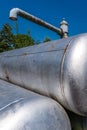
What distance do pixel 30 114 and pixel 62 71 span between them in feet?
0.74

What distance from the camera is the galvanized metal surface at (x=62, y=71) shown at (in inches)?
35.8

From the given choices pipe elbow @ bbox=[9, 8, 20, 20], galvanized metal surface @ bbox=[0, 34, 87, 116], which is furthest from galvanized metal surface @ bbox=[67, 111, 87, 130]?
pipe elbow @ bbox=[9, 8, 20, 20]

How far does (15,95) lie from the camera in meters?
0.99

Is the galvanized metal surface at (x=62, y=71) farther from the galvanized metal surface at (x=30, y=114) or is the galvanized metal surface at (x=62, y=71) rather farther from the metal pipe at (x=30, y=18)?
the metal pipe at (x=30, y=18)

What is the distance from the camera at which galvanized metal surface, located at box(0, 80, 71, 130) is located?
0.82 meters

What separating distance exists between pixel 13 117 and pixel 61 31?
6.34ft

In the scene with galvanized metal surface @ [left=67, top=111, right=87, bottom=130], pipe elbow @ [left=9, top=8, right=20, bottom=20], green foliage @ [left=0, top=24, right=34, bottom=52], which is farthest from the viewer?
green foliage @ [left=0, top=24, right=34, bottom=52]

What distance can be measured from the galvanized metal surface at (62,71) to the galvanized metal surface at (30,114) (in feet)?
0.25

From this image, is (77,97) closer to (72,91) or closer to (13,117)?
(72,91)

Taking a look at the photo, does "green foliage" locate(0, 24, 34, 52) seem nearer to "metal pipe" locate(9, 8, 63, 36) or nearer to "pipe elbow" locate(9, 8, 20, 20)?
"metal pipe" locate(9, 8, 63, 36)

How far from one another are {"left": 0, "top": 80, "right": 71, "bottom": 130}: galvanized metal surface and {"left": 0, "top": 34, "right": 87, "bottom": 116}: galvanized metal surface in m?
0.08

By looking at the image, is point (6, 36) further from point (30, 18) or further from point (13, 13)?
point (13, 13)

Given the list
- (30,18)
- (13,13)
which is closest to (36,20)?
(30,18)

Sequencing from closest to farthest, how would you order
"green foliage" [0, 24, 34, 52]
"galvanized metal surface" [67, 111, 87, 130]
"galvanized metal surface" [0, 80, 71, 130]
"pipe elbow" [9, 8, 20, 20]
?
"galvanized metal surface" [0, 80, 71, 130], "galvanized metal surface" [67, 111, 87, 130], "pipe elbow" [9, 8, 20, 20], "green foliage" [0, 24, 34, 52]
